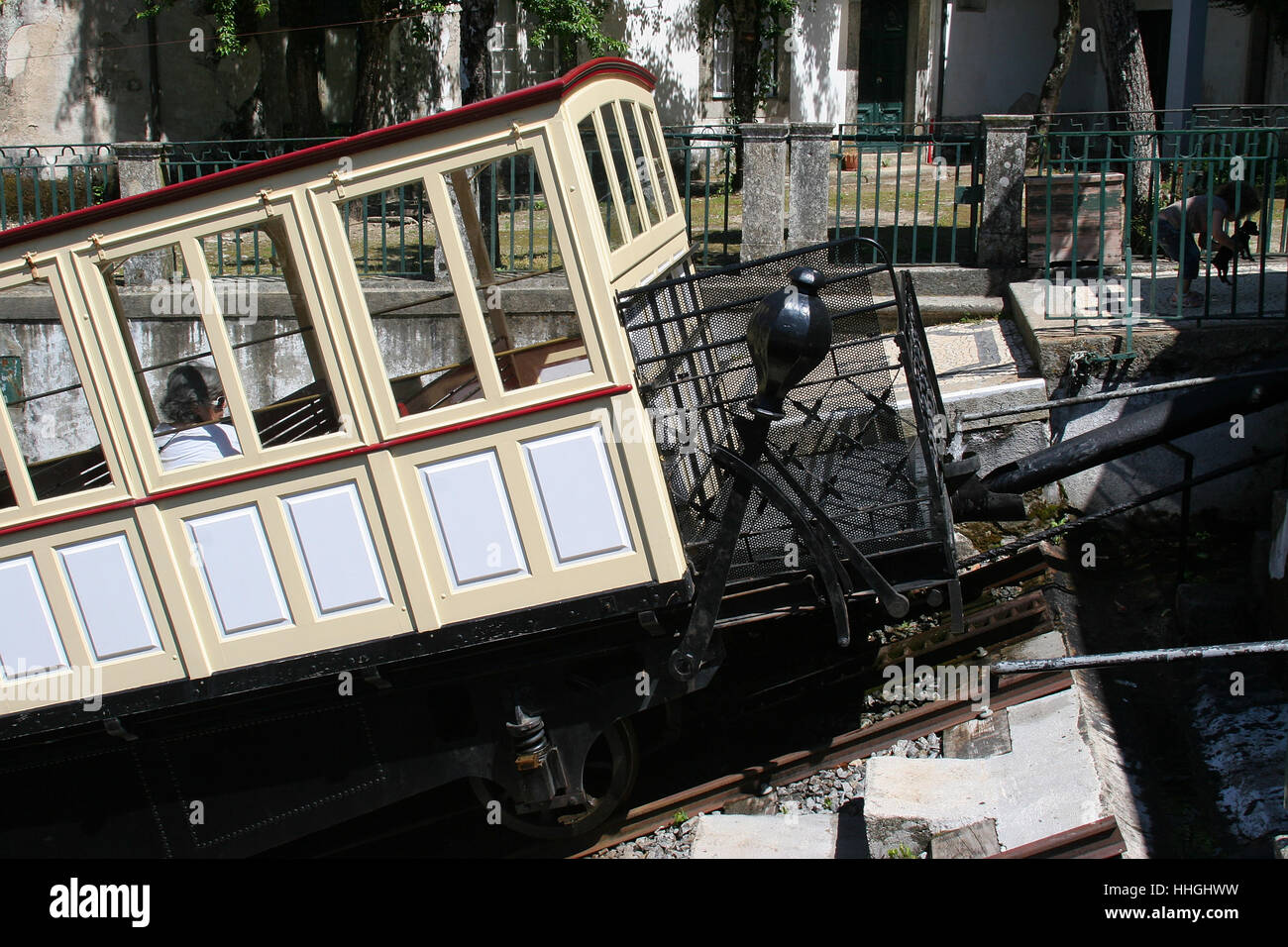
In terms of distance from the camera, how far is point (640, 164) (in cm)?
575

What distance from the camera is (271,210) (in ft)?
15.1

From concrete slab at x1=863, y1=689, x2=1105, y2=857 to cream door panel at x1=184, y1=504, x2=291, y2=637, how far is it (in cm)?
279

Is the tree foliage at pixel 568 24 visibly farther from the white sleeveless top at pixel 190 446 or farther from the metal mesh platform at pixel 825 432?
the white sleeveless top at pixel 190 446

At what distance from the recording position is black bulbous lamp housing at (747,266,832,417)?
4312 millimetres

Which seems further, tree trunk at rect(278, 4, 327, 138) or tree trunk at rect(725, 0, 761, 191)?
tree trunk at rect(278, 4, 327, 138)

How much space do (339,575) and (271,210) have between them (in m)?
1.57

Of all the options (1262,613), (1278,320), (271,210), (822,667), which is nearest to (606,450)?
(271,210)

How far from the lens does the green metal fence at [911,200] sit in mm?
9375

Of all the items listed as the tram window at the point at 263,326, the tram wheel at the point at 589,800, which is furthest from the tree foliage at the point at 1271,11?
the tram wheel at the point at 589,800

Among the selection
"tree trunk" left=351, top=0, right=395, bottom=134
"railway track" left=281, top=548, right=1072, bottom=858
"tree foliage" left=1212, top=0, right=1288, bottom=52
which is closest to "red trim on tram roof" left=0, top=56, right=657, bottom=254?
"railway track" left=281, top=548, right=1072, bottom=858

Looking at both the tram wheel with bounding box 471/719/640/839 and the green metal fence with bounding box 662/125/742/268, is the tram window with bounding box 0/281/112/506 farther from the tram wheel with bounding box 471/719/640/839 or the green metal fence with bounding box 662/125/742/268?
the tram wheel with bounding box 471/719/640/839

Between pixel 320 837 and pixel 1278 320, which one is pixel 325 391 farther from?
pixel 1278 320

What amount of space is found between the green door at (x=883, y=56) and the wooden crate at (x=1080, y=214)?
12.8 m

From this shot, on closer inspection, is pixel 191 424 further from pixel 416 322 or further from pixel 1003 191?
pixel 1003 191
